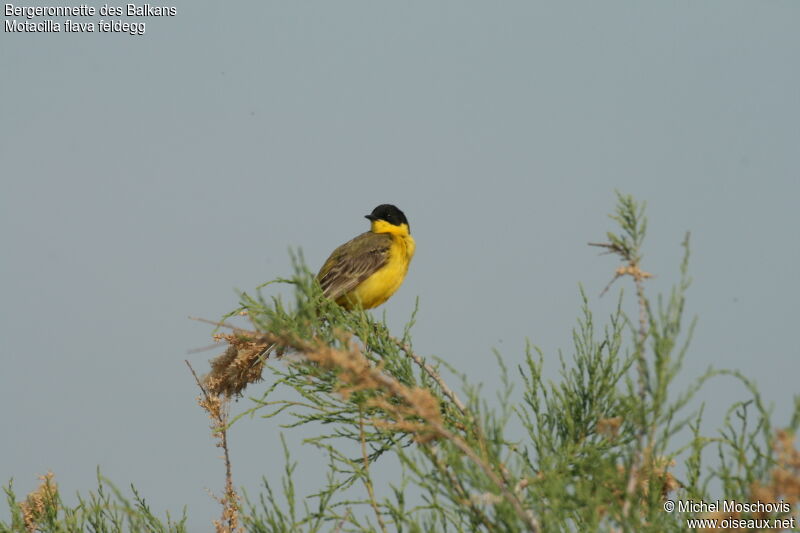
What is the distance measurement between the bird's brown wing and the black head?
4.88 feet

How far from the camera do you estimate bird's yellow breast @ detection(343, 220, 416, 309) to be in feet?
37.5

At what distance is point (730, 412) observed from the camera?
5.06m

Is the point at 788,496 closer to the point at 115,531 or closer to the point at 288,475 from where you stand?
the point at 288,475

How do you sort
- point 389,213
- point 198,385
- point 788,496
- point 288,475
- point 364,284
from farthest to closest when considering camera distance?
point 389,213 → point 364,284 → point 198,385 → point 288,475 → point 788,496

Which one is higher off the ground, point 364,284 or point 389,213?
point 389,213

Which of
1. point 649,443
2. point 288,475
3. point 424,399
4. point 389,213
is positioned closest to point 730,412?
point 649,443

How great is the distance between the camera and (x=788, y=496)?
4.07 metres

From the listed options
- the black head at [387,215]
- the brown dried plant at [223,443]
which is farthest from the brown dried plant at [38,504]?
the black head at [387,215]

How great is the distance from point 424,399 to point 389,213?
10.2 m

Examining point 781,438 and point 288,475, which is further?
point 288,475

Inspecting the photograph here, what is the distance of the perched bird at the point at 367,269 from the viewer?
1110cm

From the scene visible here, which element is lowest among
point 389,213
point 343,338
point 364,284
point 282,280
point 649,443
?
point 649,443

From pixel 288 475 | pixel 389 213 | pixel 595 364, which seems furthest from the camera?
pixel 389 213

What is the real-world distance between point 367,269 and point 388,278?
0.46m
